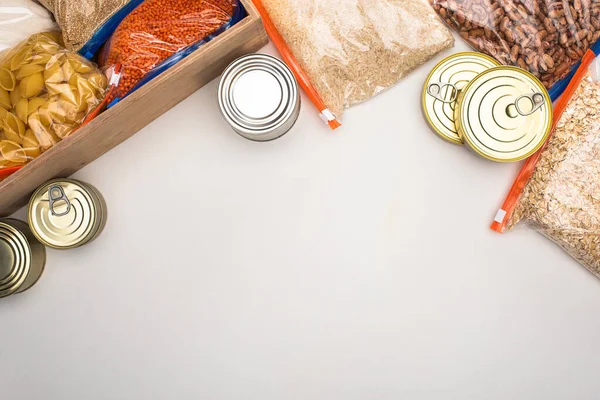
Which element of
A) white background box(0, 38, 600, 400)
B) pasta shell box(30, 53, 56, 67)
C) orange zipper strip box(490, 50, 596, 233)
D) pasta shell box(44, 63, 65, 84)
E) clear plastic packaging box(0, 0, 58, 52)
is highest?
clear plastic packaging box(0, 0, 58, 52)

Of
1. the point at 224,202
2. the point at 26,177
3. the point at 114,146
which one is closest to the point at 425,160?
the point at 224,202

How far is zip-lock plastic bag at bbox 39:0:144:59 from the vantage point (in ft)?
3.59

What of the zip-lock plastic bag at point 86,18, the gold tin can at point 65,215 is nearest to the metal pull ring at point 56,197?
the gold tin can at point 65,215

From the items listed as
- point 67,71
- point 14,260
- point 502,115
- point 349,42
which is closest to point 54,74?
point 67,71

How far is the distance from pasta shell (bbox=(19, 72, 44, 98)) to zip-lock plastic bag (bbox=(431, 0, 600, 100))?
3.10 ft

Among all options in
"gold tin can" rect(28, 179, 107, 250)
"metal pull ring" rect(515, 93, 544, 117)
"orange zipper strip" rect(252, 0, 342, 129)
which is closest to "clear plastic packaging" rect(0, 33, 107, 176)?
"gold tin can" rect(28, 179, 107, 250)

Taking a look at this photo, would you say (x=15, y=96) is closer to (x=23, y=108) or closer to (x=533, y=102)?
(x=23, y=108)

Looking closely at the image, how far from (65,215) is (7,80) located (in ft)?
1.09

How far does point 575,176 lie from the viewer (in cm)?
109

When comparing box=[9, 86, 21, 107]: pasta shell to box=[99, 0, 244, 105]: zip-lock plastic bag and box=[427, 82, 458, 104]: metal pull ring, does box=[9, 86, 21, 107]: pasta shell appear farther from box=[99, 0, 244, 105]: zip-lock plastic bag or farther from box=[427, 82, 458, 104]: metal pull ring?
box=[427, 82, 458, 104]: metal pull ring

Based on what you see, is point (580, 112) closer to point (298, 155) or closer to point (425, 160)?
point (425, 160)

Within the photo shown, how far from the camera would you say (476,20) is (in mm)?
1152

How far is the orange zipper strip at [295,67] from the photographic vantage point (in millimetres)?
1179

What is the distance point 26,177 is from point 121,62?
339 millimetres
